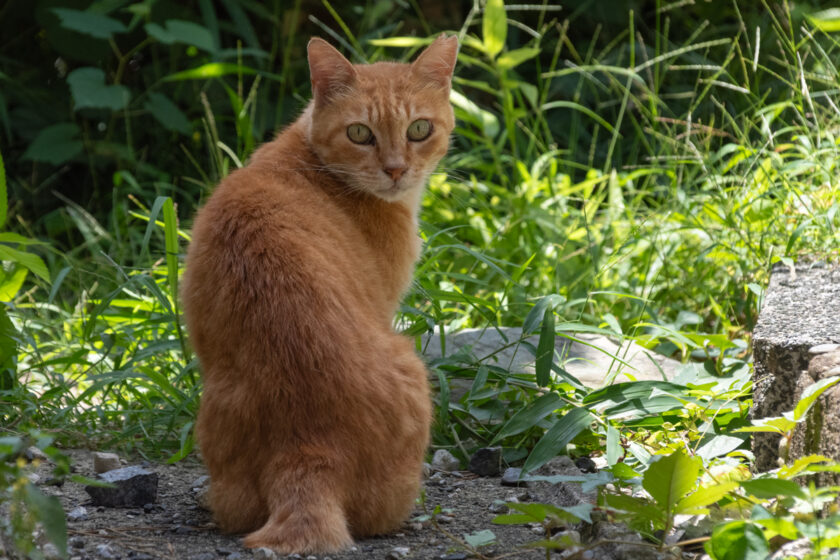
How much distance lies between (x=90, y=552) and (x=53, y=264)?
2.72 meters

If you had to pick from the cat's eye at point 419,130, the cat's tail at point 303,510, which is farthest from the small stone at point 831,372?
the cat's eye at point 419,130

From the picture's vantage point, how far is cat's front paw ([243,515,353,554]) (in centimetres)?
201

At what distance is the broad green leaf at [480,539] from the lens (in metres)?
2.13

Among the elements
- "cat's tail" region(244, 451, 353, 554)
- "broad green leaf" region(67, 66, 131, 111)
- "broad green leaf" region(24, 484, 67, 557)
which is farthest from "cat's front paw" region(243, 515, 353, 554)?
"broad green leaf" region(67, 66, 131, 111)

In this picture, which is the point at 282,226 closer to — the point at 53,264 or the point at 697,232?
the point at 697,232

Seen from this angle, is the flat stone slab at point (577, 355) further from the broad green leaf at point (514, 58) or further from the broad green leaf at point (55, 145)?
the broad green leaf at point (55, 145)

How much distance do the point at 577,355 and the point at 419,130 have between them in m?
1.07

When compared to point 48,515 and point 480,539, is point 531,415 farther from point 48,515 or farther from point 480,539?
point 48,515

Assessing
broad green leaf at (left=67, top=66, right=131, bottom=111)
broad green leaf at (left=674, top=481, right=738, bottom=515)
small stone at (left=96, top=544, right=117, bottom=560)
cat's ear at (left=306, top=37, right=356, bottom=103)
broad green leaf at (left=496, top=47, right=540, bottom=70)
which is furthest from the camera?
broad green leaf at (left=67, top=66, right=131, bottom=111)

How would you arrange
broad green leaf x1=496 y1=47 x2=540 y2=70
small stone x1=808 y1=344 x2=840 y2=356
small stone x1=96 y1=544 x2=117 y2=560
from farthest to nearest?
broad green leaf x1=496 y1=47 x2=540 y2=70, small stone x1=808 y1=344 x2=840 y2=356, small stone x1=96 y1=544 x2=117 y2=560

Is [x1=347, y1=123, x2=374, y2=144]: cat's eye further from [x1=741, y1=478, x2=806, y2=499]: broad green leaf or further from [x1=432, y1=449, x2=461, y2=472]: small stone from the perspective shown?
[x1=741, y1=478, x2=806, y2=499]: broad green leaf

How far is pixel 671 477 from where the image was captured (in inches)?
74.3

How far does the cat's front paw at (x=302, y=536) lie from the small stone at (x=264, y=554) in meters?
0.02

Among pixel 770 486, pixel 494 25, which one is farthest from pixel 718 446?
pixel 494 25
